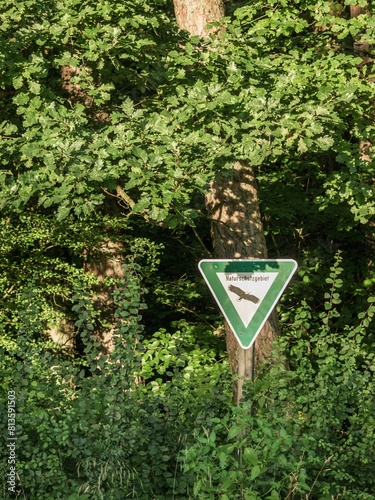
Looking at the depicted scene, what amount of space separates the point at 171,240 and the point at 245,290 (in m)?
10.2

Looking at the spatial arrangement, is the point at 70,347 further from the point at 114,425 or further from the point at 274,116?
the point at 114,425

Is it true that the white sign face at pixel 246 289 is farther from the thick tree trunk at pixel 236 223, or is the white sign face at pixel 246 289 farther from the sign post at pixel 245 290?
the thick tree trunk at pixel 236 223

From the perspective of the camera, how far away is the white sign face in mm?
7223

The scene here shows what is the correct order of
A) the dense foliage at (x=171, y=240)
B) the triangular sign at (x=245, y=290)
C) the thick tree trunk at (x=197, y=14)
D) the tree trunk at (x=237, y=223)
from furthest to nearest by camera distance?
the thick tree trunk at (x=197, y=14), the tree trunk at (x=237, y=223), the dense foliage at (x=171, y=240), the triangular sign at (x=245, y=290)

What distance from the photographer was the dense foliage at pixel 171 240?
301 inches

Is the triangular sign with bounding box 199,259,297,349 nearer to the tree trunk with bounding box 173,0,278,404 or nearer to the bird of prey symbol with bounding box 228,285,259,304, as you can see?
the bird of prey symbol with bounding box 228,285,259,304

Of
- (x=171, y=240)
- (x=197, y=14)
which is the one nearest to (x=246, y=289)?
(x=197, y=14)

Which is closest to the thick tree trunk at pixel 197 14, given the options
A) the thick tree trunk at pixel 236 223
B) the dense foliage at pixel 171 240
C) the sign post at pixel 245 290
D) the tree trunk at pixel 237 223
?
the tree trunk at pixel 237 223

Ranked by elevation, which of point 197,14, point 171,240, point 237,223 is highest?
point 197,14

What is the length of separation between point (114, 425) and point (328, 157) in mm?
10239

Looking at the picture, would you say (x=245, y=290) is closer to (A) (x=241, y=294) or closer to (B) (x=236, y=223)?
(A) (x=241, y=294)

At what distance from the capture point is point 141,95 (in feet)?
52.6

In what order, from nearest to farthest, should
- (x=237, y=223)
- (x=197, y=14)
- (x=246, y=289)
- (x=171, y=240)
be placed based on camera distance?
1. (x=246, y=289)
2. (x=237, y=223)
3. (x=197, y=14)
4. (x=171, y=240)

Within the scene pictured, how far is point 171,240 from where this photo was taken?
17.5 metres
